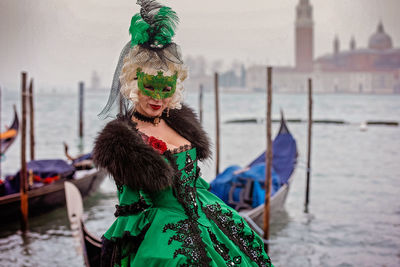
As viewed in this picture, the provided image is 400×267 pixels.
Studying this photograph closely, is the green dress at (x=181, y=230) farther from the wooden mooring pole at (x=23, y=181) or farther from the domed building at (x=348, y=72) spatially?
the domed building at (x=348, y=72)

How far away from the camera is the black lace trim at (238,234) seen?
4.41 ft

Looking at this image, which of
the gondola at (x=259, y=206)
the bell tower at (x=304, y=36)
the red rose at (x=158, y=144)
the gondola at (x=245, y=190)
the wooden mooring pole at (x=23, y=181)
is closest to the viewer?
the red rose at (x=158, y=144)

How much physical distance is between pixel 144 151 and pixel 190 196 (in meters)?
0.22

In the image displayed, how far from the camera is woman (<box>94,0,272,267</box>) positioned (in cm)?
120

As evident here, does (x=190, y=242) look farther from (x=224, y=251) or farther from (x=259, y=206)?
(x=259, y=206)

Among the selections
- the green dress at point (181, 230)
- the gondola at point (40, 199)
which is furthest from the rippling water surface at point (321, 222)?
the green dress at point (181, 230)

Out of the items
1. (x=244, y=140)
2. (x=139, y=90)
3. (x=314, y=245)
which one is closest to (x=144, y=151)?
(x=139, y=90)

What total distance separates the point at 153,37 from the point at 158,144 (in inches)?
11.9

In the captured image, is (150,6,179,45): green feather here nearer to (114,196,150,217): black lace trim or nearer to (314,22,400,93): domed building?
(114,196,150,217): black lace trim

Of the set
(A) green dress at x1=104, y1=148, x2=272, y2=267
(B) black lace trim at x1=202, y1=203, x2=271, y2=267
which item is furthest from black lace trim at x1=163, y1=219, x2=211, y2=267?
(B) black lace trim at x1=202, y1=203, x2=271, y2=267

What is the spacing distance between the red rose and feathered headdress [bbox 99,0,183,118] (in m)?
0.16

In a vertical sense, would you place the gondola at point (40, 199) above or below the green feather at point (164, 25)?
below

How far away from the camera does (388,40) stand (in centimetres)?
7238

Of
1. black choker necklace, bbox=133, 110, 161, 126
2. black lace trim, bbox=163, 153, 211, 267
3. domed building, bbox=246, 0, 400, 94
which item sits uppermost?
domed building, bbox=246, 0, 400, 94
